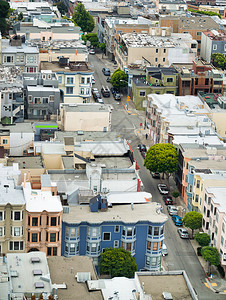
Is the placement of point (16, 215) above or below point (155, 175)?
above

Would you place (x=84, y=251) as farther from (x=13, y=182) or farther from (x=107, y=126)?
(x=107, y=126)

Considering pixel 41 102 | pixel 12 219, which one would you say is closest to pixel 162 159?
pixel 41 102

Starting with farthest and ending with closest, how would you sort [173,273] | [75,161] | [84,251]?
[75,161]
[84,251]
[173,273]

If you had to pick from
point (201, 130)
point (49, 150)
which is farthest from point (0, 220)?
point (201, 130)

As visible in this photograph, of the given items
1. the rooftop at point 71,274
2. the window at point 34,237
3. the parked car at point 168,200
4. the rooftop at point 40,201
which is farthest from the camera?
the parked car at point 168,200

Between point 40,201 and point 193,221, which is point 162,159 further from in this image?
point 40,201

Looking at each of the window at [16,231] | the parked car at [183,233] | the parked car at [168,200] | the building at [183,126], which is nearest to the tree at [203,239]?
the parked car at [183,233]

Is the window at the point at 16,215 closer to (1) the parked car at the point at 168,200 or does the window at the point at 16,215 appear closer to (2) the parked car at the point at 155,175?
(1) the parked car at the point at 168,200
